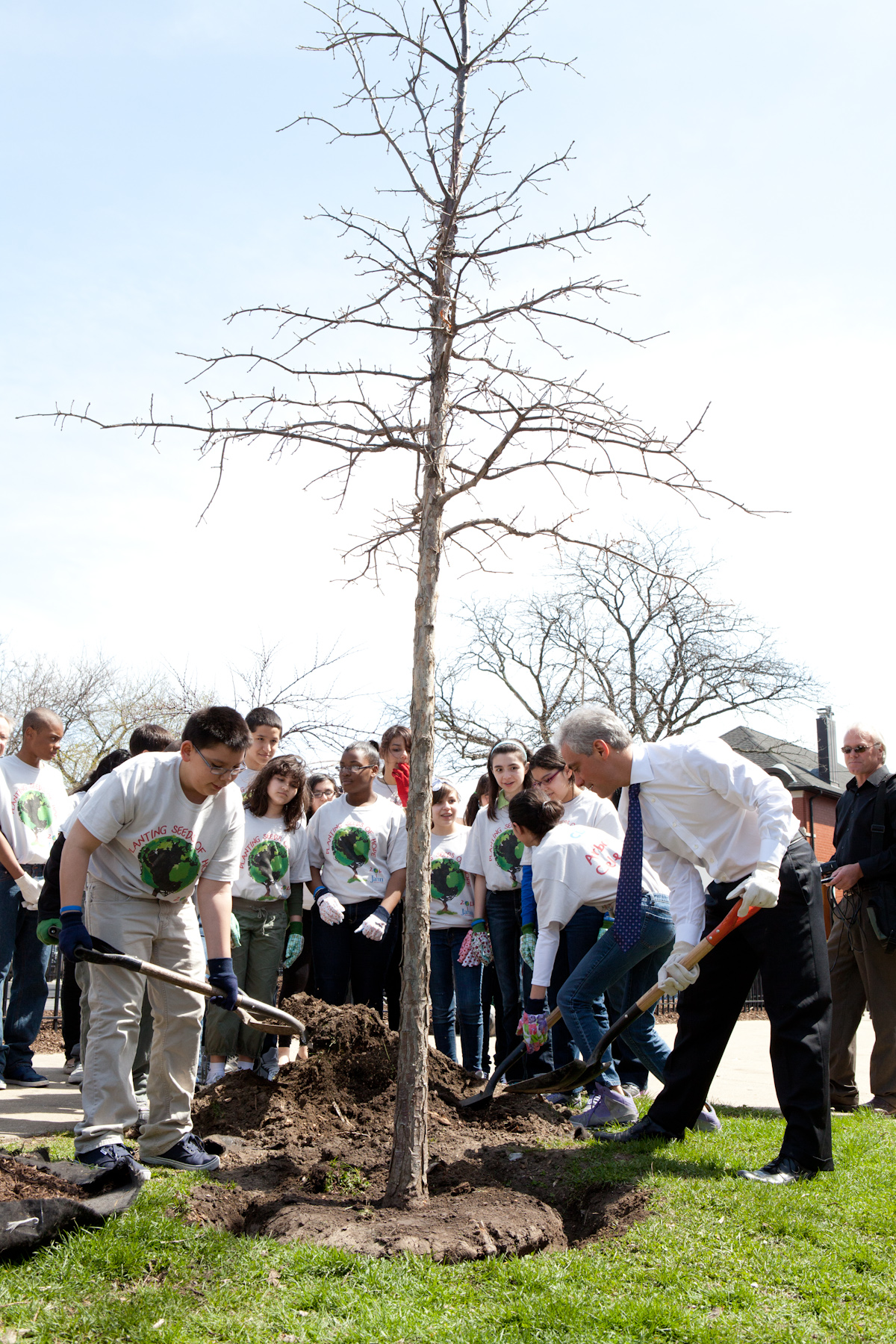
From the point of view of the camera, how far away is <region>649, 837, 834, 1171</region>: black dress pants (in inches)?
158

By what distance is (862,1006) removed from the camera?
613 cm

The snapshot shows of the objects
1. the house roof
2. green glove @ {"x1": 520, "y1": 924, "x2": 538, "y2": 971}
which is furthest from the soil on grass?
the house roof

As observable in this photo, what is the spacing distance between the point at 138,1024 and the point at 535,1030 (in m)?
2.04

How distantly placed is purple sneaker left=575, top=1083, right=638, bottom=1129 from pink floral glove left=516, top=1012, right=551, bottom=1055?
0.43 m

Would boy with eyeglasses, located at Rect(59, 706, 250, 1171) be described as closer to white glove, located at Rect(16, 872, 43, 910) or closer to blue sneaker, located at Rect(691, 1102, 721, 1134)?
white glove, located at Rect(16, 872, 43, 910)

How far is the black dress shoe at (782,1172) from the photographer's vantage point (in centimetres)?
390

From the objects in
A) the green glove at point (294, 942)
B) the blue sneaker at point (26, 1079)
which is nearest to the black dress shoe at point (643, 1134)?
the green glove at point (294, 942)

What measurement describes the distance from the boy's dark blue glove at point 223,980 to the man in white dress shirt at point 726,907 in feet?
5.82

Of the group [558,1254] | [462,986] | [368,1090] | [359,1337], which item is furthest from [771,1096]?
[359,1337]

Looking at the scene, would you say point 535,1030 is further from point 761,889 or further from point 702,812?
point 761,889

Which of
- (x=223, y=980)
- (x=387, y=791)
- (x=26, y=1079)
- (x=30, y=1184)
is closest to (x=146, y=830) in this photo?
(x=223, y=980)

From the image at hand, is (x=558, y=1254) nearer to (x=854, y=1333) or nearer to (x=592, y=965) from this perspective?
(x=854, y=1333)

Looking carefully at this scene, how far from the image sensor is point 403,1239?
3350 millimetres

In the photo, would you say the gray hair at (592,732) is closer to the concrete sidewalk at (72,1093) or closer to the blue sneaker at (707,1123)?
the blue sneaker at (707,1123)
